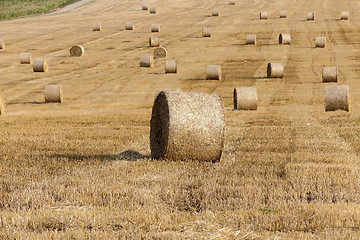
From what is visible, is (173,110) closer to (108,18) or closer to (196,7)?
(108,18)

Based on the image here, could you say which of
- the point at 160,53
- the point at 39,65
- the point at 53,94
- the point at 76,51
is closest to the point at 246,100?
the point at 53,94

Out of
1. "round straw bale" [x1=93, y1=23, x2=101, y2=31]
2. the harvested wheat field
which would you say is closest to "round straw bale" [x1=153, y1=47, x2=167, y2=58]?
the harvested wheat field

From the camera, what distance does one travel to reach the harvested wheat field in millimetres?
6961

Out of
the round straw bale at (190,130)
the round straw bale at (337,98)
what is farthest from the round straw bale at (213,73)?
the round straw bale at (190,130)

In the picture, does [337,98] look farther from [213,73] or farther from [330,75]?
[213,73]

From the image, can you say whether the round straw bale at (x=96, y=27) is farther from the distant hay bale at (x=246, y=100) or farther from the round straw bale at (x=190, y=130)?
the round straw bale at (x=190, y=130)

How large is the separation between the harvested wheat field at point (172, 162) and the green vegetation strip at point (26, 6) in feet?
131

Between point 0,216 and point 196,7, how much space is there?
63.2 metres

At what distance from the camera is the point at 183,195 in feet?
26.7

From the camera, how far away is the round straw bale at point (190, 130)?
10039 millimetres

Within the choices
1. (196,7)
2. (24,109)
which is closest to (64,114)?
(24,109)

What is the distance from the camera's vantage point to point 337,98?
1852cm

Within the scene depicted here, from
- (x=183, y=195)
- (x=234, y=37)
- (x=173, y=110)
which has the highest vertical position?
(x=173, y=110)

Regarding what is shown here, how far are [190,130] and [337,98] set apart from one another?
9815mm
